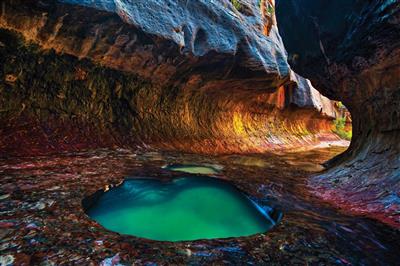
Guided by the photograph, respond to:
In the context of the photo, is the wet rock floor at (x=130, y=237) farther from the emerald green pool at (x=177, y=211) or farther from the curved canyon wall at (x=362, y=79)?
the curved canyon wall at (x=362, y=79)

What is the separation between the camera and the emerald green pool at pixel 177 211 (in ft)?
10.2

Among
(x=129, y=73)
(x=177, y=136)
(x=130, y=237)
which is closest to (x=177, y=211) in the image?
(x=130, y=237)

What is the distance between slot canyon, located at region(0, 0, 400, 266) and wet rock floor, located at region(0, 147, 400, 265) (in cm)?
2

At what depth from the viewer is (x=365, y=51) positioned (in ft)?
19.5

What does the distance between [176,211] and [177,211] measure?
0.01m

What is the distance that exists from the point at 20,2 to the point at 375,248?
6766mm

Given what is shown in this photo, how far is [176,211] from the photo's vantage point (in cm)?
367

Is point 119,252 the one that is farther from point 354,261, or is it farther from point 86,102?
point 86,102

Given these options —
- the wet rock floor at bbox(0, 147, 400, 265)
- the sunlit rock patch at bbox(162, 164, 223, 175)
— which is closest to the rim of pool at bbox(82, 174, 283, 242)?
the wet rock floor at bbox(0, 147, 400, 265)

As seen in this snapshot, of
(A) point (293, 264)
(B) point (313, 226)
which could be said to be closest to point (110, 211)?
(A) point (293, 264)

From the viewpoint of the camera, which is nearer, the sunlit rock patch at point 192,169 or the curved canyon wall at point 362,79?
the curved canyon wall at point 362,79

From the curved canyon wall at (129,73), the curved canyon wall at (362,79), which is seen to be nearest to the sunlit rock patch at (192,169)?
the curved canyon wall at (129,73)

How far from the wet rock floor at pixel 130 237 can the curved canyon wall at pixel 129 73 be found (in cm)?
204

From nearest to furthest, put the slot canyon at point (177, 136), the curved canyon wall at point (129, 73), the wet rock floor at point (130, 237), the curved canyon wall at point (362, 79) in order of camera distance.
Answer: the wet rock floor at point (130, 237)
the slot canyon at point (177, 136)
the curved canyon wall at point (362, 79)
the curved canyon wall at point (129, 73)
